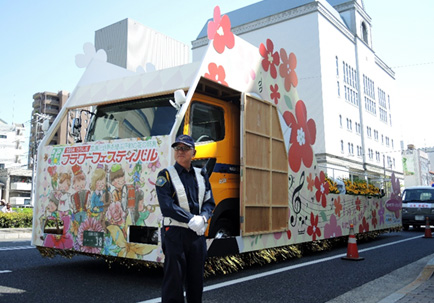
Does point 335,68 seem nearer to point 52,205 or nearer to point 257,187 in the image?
point 257,187

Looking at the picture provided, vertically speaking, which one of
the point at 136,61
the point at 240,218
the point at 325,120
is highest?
the point at 325,120

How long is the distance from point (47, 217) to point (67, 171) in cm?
77

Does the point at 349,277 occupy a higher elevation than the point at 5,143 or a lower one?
lower

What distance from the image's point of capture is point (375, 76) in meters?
55.6

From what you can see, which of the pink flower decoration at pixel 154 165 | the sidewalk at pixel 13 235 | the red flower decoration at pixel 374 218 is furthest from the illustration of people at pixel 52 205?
the red flower decoration at pixel 374 218

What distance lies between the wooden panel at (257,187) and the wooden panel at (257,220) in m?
0.10

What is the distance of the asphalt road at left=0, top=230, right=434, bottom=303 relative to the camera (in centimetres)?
456

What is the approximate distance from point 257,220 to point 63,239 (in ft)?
9.59

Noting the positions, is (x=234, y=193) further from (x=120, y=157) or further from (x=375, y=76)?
(x=375, y=76)

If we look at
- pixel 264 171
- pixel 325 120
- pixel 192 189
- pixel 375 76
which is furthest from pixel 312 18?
pixel 192 189

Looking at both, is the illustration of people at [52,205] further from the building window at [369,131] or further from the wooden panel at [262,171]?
the building window at [369,131]

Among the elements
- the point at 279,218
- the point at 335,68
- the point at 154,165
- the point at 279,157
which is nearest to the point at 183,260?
the point at 154,165

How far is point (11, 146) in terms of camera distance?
3076 inches

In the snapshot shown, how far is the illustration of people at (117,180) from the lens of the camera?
208 inches
